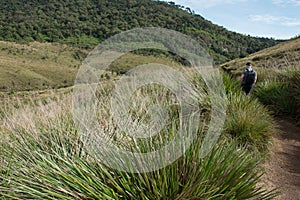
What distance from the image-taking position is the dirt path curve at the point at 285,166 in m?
4.44

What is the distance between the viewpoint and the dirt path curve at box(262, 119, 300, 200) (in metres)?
4.44

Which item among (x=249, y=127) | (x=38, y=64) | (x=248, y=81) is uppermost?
(x=248, y=81)

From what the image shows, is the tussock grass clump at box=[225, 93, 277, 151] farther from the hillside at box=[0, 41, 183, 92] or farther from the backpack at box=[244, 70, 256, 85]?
the hillside at box=[0, 41, 183, 92]

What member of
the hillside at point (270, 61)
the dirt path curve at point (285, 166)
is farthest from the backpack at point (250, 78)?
the hillside at point (270, 61)

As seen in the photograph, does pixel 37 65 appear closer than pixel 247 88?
No

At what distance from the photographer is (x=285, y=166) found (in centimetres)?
542

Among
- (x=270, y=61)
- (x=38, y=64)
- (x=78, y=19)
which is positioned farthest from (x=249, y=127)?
(x=78, y=19)

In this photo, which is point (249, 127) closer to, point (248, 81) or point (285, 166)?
point (285, 166)

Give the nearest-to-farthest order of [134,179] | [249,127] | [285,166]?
1. [134,179]
2. [285,166]
3. [249,127]

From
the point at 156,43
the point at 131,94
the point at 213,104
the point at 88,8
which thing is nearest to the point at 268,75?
the point at 156,43

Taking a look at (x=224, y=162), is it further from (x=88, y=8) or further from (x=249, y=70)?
(x=88, y=8)

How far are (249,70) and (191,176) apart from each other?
7367mm

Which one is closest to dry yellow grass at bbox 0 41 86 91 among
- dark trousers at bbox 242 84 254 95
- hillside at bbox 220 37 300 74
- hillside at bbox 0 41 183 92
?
hillside at bbox 0 41 183 92

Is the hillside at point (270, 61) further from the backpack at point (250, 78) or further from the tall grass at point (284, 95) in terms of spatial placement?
the backpack at point (250, 78)
